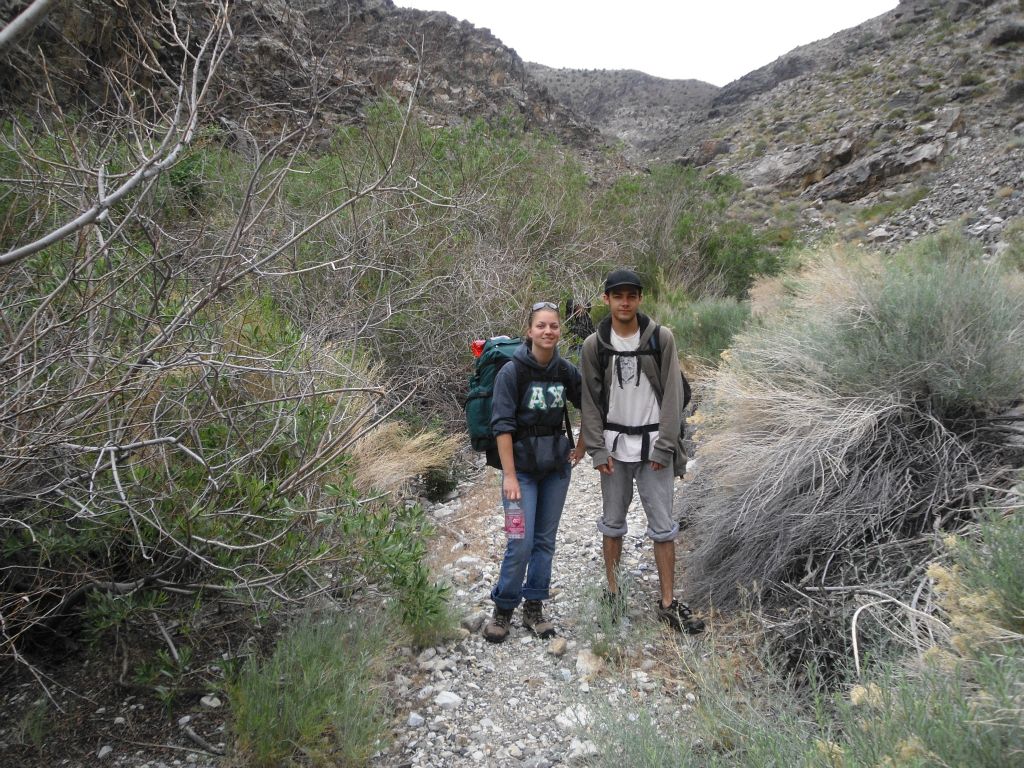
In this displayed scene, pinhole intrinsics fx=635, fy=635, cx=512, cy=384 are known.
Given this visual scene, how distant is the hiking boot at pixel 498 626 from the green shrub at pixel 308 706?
A: 0.76 metres

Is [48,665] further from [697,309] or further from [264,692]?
[697,309]

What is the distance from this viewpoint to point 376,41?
51.3 ft

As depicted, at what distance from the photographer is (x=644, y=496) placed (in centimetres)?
339

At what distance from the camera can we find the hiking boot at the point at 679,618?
3312mm

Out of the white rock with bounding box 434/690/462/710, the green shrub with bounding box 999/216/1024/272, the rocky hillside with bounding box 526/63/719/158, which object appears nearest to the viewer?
the white rock with bounding box 434/690/462/710

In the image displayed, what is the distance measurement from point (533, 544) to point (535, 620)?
441 millimetres

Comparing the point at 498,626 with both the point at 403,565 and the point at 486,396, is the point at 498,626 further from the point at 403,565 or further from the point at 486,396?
the point at 486,396

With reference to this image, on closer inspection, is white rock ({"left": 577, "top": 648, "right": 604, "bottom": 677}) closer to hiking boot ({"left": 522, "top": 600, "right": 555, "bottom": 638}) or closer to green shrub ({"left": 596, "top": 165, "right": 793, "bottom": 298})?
hiking boot ({"left": 522, "top": 600, "right": 555, "bottom": 638})

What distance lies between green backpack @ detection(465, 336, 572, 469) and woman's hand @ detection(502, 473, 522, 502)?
0.12 metres

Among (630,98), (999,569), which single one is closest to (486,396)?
(999,569)

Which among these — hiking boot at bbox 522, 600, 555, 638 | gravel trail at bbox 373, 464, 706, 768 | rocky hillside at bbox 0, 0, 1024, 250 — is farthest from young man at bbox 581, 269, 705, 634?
rocky hillside at bbox 0, 0, 1024, 250

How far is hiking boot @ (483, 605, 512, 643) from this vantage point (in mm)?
3465

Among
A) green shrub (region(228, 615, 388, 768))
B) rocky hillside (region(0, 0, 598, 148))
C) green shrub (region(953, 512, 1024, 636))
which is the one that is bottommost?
green shrub (region(228, 615, 388, 768))

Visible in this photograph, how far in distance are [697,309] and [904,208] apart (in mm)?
9906
